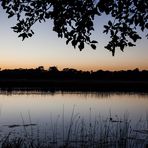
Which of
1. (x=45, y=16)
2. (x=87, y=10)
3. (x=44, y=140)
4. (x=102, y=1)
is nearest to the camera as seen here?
(x=102, y=1)

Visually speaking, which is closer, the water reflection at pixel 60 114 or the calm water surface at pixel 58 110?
the water reflection at pixel 60 114

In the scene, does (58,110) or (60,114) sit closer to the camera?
(60,114)

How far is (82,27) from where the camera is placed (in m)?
7.09

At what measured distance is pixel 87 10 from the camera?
7.16 meters

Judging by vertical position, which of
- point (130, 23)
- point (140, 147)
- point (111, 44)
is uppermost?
point (130, 23)

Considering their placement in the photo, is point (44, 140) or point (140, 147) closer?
point (140, 147)

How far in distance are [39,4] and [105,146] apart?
307 inches

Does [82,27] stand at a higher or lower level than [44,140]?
higher

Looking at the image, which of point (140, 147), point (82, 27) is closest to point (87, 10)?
point (82, 27)

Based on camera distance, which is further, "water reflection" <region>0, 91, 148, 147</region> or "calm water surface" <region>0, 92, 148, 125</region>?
"calm water surface" <region>0, 92, 148, 125</region>

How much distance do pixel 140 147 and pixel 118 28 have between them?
8661 mm

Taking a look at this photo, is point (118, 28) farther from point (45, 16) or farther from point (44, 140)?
point (44, 140)

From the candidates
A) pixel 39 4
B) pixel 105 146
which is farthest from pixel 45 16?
pixel 105 146

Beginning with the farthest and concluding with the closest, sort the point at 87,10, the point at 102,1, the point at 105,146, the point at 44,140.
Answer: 1. the point at 44,140
2. the point at 105,146
3. the point at 87,10
4. the point at 102,1
